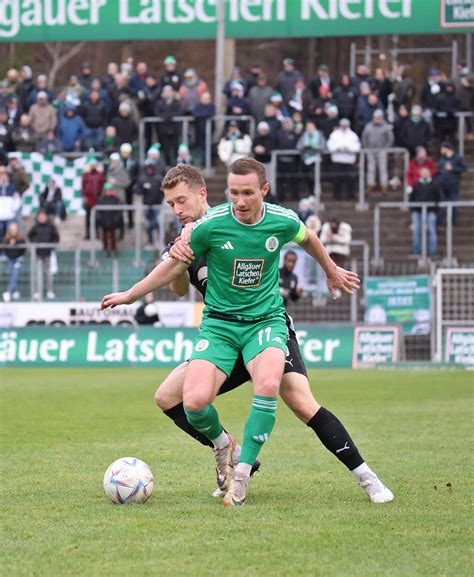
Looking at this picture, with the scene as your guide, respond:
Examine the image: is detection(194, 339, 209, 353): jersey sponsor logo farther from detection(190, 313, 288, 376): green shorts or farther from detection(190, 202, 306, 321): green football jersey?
detection(190, 202, 306, 321): green football jersey

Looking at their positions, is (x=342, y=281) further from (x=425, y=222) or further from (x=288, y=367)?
(x=425, y=222)

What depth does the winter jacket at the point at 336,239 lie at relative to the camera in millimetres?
26281

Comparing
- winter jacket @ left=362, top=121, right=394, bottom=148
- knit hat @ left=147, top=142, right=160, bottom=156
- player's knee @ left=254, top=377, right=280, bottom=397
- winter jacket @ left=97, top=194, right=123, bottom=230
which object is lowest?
player's knee @ left=254, top=377, right=280, bottom=397

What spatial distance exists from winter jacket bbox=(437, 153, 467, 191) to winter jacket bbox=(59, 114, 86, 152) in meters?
8.48

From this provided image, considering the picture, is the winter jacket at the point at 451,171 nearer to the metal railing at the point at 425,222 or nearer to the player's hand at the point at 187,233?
the metal railing at the point at 425,222

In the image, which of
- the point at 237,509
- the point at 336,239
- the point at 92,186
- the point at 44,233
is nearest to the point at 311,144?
the point at 336,239

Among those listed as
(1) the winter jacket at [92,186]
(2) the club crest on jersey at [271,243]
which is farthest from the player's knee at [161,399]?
(1) the winter jacket at [92,186]

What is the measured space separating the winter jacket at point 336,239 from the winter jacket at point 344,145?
117 inches

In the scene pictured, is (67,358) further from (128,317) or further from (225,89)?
(225,89)

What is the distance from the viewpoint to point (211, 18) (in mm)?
29406

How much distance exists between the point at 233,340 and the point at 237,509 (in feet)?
3.67

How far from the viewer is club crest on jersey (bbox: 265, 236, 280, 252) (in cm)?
839

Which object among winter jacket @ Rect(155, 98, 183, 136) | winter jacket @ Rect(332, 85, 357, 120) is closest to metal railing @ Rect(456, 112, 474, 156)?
winter jacket @ Rect(332, 85, 357, 120)

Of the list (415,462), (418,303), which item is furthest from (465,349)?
(415,462)
